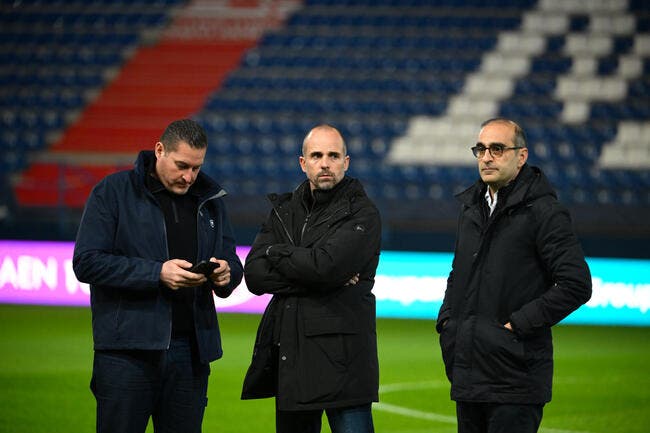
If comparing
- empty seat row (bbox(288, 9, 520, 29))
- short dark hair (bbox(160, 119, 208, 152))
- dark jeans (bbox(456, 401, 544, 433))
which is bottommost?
dark jeans (bbox(456, 401, 544, 433))

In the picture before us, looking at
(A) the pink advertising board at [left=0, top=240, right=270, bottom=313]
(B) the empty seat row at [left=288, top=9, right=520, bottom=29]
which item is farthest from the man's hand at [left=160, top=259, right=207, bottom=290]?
(B) the empty seat row at [left=288, top=9, right=520, bottom=29]

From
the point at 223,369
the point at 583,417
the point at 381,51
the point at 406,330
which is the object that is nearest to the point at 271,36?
the point at 381,51

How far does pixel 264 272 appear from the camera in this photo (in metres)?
4.51

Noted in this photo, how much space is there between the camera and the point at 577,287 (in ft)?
13.4

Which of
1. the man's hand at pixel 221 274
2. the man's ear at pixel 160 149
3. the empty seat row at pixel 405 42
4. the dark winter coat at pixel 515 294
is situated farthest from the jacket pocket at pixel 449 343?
the empty seat row at pixel 405 42

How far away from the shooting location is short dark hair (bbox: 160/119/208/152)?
13.9ft

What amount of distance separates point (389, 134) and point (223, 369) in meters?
10.8

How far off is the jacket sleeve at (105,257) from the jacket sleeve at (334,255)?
0.57 m

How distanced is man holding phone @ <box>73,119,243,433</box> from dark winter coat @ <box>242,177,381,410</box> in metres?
0.25

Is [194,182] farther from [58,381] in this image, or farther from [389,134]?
[389,134]

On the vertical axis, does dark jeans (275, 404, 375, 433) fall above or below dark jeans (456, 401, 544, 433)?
below

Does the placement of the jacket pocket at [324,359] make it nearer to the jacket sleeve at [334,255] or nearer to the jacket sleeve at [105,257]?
the jacket sleeve at [334,255]

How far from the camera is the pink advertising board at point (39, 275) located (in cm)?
1280

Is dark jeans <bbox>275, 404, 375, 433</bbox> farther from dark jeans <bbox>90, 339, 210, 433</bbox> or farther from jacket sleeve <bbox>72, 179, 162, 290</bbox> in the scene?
jacket sleeve <bbox>72, 179, 162, 290</bbox>
